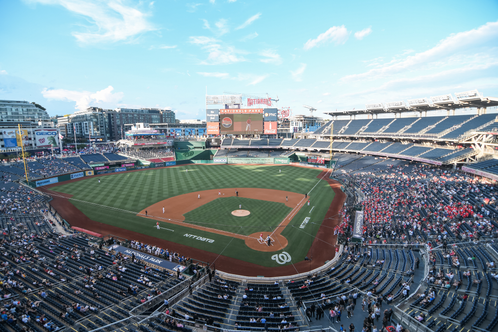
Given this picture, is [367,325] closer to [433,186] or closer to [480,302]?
[480,302]

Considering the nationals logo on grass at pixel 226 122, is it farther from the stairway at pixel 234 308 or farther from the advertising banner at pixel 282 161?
the stairway at pixel 234 308

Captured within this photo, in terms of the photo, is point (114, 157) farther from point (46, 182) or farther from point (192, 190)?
point (192, 190)

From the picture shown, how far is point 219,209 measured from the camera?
29.3 meters

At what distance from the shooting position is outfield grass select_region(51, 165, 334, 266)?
69.0 ft

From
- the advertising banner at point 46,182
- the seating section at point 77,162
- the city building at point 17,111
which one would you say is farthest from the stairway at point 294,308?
the city building at point 17,111

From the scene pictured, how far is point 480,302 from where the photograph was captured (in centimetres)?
1041

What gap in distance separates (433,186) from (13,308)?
123 feet

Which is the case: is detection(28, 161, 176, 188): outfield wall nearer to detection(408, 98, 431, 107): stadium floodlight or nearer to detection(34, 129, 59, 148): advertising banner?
detection(34, 129, 59, 148): advertising banner

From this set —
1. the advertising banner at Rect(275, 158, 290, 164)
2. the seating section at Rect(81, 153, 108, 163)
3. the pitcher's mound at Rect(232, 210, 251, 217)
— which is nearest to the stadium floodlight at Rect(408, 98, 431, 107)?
the advertising banner at Rect(275, 158, 290, 164)

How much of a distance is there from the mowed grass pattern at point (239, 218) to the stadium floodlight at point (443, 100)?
38.3 m

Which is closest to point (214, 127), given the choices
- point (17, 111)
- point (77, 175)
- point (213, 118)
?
point (213, 118)

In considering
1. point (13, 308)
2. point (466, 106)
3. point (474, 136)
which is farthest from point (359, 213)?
point (466, 106)

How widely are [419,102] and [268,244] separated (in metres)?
48.9

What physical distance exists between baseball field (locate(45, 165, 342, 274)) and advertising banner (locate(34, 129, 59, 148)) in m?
25.5
